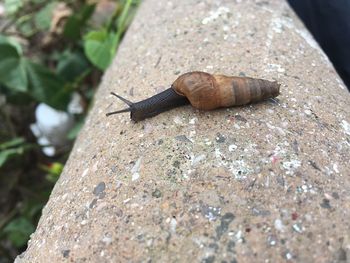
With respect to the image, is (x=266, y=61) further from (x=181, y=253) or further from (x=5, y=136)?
(x=5, y=136)

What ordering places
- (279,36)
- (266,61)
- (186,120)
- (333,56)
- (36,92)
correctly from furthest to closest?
(36,92), (333,56), (279,36), (266,61), (186,120)

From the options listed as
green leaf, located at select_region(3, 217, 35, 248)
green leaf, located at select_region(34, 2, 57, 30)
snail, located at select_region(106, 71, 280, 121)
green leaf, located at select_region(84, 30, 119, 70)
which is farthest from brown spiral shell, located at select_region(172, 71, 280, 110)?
green leaf, located at select_region(34, 2, 57, 30)

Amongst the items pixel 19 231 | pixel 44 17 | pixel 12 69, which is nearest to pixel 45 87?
pixel 12 69

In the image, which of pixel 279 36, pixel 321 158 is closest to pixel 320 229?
pixel 321 158

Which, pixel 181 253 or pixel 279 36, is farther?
pixel 279 36

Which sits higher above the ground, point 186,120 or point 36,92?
point 186,120
